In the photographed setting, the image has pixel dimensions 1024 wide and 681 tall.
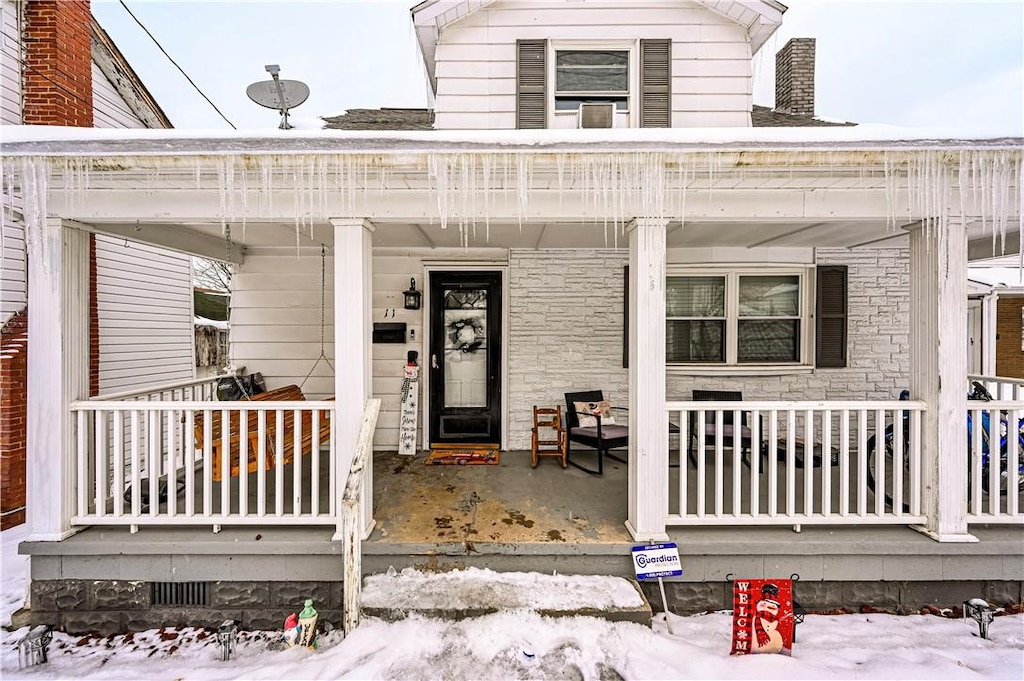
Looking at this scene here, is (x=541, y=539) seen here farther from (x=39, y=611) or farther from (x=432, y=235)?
(x=39, y=611)

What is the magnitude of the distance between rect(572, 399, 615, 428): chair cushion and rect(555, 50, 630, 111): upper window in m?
3.02

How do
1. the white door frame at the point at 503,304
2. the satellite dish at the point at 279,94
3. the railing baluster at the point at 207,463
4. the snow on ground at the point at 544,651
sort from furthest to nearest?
1. the white door frame at the point at 503,304
2. the satellite dish at the point at 279,94
3. the railing baluster at the point at 207,463
4. the snow on ground at the point at 544,651

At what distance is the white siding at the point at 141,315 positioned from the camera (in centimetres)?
571

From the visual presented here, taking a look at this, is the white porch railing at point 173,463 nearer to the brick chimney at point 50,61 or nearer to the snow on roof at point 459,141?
the snow on roof at point 459,141

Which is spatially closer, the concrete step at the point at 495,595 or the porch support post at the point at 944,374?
Answer: the concrete step at the point at 495,595

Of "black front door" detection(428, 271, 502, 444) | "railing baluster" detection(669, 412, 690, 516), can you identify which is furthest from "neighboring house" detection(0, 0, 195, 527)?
"railing baluster" detection(669, 412, 690, 516)

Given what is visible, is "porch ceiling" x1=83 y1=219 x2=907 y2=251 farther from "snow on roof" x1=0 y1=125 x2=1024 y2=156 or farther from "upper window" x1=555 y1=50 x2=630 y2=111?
"upper window" x1=555 y1=50 x2=630 y2=111

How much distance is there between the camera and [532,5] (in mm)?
4621

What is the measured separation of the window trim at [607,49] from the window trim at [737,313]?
1.73 meters

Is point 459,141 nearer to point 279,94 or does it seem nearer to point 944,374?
point 279,94

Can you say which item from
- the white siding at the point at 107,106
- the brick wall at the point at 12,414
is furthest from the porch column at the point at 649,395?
the white siding at the point at 107,106

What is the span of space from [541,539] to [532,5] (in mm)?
4919

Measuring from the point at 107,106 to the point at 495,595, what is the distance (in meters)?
7.22

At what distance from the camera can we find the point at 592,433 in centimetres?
454
